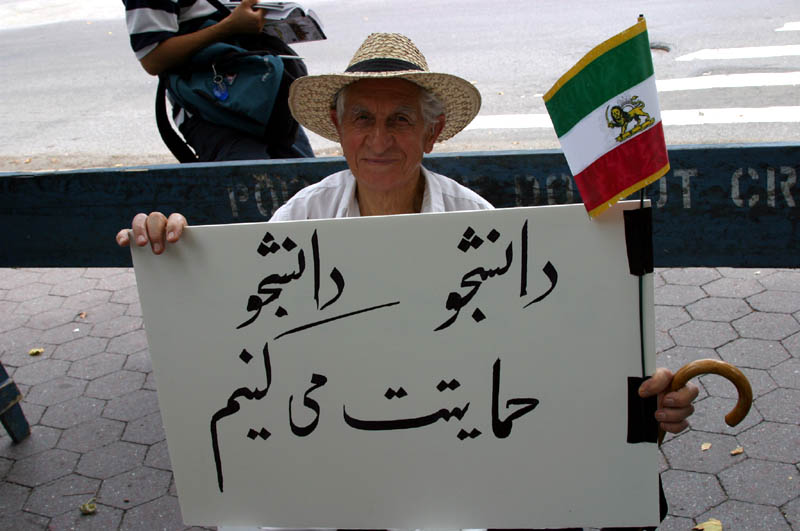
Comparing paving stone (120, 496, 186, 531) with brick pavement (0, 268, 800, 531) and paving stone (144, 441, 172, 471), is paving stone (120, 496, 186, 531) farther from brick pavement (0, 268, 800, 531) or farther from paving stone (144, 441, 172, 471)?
paving stone (144, 441, 172, 471)

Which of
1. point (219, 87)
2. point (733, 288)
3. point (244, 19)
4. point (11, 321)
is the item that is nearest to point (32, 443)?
point (11, 321)

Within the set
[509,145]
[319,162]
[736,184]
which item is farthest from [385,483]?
[509,145]

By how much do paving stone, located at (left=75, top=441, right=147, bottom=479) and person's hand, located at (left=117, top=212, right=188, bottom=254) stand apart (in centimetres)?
171

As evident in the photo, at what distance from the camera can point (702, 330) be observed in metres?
3.66

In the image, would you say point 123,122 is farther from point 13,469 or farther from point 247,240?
point 247,240

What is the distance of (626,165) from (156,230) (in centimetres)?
92

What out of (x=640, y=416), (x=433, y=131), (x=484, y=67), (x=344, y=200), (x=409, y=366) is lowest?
(x=484, y=67)

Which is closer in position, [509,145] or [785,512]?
[785,512]

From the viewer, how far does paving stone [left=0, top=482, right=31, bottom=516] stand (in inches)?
114

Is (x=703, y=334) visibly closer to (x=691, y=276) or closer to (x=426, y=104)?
(x=691, y=276)

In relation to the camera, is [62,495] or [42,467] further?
[42,467]

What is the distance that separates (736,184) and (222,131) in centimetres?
181

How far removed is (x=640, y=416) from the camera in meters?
1.61

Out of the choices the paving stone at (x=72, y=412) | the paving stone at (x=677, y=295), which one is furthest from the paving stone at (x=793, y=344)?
the paving stone at (x=72, y=412)
